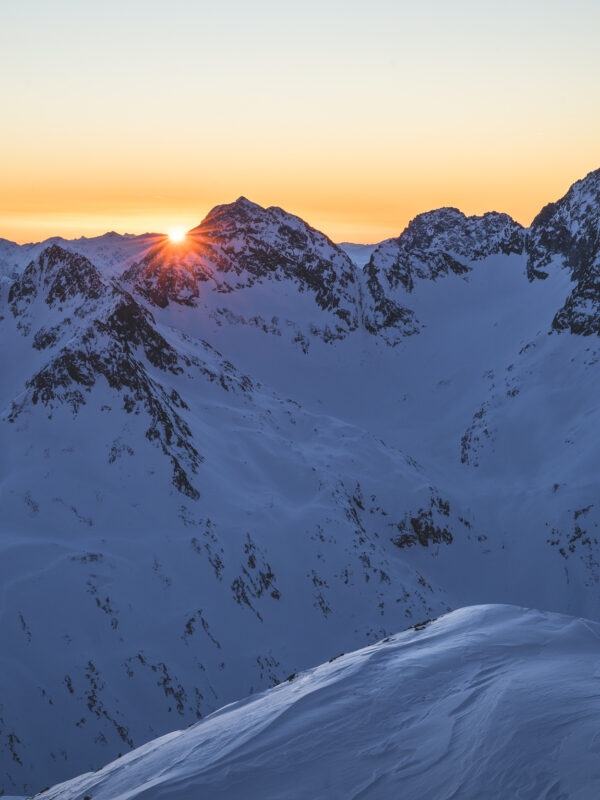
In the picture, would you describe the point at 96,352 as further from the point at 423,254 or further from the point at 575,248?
the point at 423,254

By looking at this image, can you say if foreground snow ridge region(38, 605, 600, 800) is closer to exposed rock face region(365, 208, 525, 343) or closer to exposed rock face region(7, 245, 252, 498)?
exposed rock face region(7, 245, 252, 498)

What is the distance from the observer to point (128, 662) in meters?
50.8

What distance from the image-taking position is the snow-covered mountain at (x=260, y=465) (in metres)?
51.8

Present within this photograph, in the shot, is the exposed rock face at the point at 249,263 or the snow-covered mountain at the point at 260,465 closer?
the snow-covered mountain at the point at 260,465

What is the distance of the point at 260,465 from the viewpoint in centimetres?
7969

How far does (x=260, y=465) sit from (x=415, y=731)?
64582 millimetres

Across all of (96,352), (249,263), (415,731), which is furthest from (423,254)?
(415,731)

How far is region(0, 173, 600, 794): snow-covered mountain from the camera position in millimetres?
51844

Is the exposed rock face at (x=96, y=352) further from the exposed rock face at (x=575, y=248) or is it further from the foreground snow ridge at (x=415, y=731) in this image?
the exposed rock face at (x=575, y=248)

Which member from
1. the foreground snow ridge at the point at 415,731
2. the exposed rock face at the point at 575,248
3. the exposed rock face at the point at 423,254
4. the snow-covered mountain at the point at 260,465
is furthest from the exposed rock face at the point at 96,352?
the exposed rock face at the point at 575,248

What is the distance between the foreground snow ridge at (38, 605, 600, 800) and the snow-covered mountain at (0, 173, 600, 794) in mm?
32067

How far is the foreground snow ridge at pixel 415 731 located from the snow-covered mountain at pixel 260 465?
105 feet

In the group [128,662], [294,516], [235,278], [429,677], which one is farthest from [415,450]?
[429,677]

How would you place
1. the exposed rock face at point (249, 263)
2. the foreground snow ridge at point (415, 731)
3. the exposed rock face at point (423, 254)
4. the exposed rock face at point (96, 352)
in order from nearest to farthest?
the foreground snow ridge at point (415, 731), the exposed rock face at point (96, 352), the exposed rock face at point (249, 263), the exposed rock face at point (423, 254)
